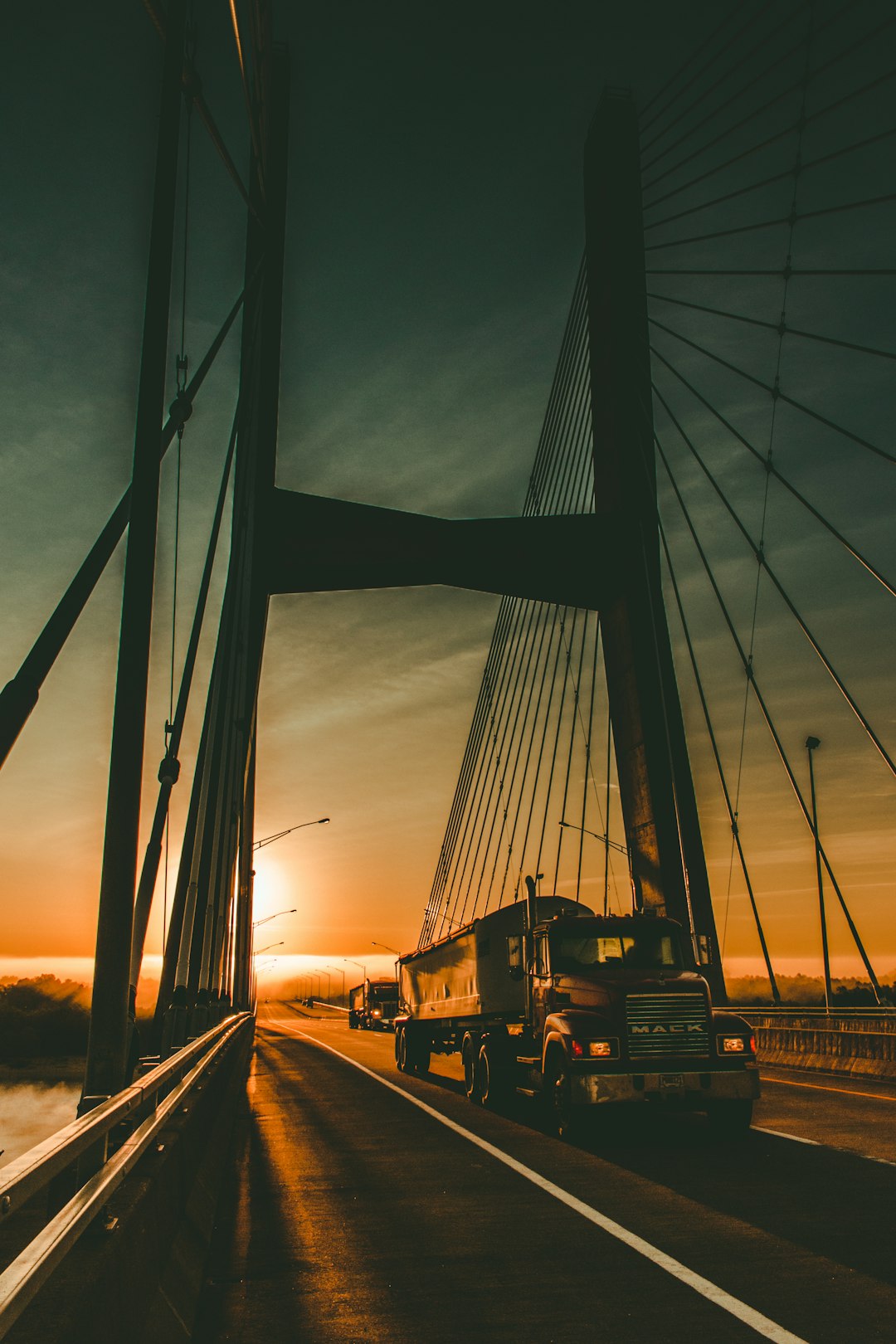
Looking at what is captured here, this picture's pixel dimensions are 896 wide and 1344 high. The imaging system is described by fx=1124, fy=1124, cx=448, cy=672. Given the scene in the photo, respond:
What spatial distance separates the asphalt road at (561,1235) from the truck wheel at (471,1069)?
307cm

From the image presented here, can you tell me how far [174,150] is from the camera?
7730 millimetres

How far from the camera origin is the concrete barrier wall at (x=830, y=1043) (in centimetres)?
1870

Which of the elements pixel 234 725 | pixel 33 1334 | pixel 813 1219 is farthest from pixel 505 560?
pixel 33 1334

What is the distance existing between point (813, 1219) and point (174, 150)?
8.45 metres

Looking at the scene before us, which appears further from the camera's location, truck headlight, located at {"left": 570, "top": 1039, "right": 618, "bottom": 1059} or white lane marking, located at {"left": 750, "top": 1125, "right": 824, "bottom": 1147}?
truck headlight, located at {"left": 570, "top": 1039, "right": 618, "bottom": 1059}

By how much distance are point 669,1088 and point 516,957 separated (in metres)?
3.42

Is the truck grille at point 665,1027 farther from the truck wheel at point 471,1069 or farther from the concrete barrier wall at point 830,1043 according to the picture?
the concrete barrier wall at point 830,1043

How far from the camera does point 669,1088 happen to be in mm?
11977

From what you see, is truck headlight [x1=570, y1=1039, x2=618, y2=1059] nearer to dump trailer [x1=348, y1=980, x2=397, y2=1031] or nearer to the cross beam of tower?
the cross beam of tower

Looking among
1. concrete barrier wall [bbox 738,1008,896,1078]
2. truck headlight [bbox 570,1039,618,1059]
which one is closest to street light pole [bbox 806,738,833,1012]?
concrete barrier wall [bbox 738,1008,896,1078]

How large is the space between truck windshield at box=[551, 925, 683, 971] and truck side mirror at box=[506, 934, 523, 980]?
2.83 feet

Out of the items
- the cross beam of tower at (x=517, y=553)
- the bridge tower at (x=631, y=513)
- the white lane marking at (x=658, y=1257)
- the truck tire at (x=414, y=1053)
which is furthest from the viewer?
the truck tire at (x=414, y=1053)

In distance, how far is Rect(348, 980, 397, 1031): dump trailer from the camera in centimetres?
5391

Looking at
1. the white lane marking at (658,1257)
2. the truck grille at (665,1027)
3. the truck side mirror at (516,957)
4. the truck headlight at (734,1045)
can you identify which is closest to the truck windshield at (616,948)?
the truck side mirror at (516,957)
